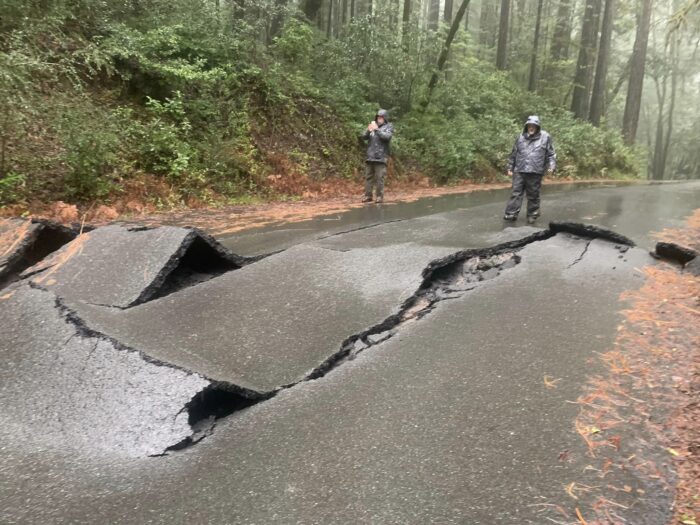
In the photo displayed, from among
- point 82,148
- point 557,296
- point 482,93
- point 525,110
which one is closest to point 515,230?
point 557,296

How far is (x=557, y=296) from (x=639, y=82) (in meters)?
25.2

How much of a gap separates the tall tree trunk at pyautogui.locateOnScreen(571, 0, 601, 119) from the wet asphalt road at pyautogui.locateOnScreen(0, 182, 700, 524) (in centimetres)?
2284

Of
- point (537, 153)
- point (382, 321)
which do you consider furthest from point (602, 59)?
point (382, 321)

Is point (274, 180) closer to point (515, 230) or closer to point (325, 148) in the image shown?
point (325, 148)

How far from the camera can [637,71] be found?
1020 inches

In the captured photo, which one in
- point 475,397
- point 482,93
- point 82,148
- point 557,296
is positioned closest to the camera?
point 475,397

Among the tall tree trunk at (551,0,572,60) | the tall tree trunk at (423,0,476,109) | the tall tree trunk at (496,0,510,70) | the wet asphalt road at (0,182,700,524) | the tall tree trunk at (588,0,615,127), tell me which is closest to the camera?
the wet asphalt road at (0,182,700,524)

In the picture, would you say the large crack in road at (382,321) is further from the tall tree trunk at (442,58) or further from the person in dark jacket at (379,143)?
the tall tree trunk at (442,58)

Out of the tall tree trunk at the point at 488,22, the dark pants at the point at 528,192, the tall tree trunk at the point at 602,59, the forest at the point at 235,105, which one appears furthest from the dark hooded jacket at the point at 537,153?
the tall tree trunk at the point at 488,22

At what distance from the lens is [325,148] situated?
14.9 metres

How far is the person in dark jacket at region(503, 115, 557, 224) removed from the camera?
9562 millimetres

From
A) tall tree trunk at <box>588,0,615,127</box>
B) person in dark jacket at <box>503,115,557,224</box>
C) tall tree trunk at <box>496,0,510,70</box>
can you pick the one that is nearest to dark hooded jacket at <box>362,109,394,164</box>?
person in dark jacket at <box>503,115,557,224</box>

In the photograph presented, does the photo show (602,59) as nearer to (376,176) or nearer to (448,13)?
(448,13)

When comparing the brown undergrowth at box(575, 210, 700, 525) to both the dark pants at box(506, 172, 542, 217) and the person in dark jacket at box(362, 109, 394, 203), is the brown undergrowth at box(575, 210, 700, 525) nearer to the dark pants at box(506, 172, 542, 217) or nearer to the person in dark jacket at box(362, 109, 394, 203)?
the dark pants at box(506, 172, 542, 217)
